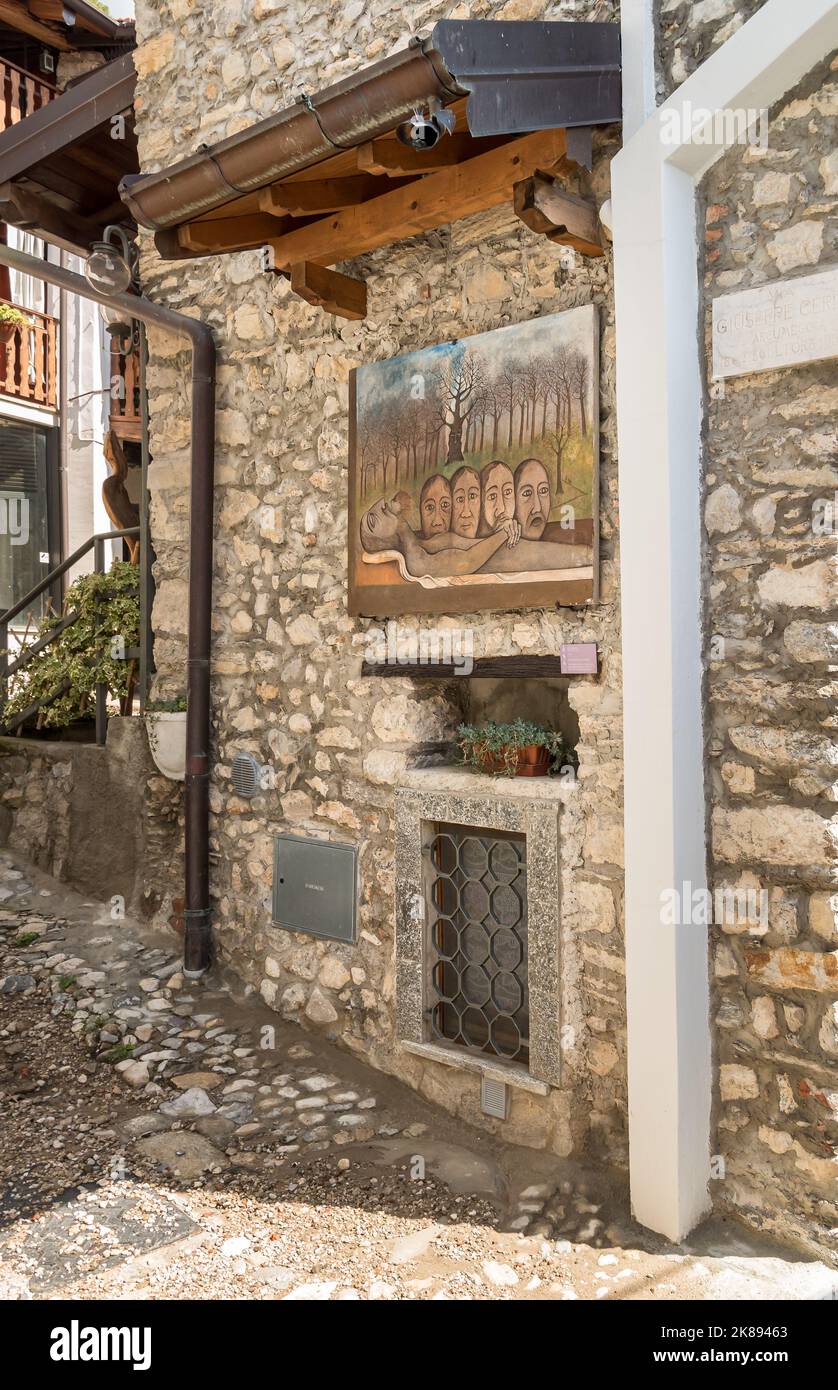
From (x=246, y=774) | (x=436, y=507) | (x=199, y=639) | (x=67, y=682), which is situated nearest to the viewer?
(x=436, y=507)

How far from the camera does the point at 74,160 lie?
5699 millimetres

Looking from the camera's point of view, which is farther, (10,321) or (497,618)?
(10,321)

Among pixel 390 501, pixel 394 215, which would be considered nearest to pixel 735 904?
pixel 390 501

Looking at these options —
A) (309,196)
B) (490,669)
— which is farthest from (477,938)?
(309,196)

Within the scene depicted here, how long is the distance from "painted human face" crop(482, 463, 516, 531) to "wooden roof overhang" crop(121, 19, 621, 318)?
81 cm

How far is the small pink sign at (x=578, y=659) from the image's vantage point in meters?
3.43

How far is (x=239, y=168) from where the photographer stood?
344cm

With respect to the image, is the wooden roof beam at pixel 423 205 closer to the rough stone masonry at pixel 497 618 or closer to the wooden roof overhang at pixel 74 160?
the rough stone masonry at pixel 497 618

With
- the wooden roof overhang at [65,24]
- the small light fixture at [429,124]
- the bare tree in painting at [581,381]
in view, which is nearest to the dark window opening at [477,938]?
the bare tree in painting at [581,381]

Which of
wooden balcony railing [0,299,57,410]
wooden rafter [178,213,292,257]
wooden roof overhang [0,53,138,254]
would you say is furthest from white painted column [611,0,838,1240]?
wooden balcony railing [0,299,57,410]

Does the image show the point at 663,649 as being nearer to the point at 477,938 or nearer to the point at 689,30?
the point at 477,938

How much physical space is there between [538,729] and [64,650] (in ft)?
11.7

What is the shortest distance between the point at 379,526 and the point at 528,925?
1733 mm
